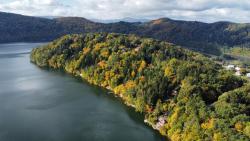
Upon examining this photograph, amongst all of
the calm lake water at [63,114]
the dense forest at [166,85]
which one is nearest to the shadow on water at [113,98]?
the calm lake water at [63,114]

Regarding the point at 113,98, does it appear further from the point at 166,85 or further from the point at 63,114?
the point at 63,114

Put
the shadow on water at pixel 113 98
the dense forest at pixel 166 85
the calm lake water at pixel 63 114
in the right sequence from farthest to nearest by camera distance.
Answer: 1. the shadow on water at pixel 113 98
2. the calm lake water at pixel 63 114
3. the dense forest at pixel 166 85

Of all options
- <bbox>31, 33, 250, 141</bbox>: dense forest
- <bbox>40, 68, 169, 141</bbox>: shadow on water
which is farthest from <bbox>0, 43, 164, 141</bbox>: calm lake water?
<bbox>31, 33, 250, 141</bbox>: dense forest

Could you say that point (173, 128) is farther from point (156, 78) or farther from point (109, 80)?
point (109, 80)

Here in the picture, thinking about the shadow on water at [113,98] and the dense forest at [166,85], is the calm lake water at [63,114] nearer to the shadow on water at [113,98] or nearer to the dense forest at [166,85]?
the shadow on water at [113,98]

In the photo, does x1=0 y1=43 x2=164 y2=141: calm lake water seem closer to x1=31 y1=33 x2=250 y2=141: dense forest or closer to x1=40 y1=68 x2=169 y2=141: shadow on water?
x1=40 y1=68 x2=169 y2=141: shadow on water

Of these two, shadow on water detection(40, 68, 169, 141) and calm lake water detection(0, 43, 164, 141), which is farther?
shadow on water detection(40, 68, 169, 141)

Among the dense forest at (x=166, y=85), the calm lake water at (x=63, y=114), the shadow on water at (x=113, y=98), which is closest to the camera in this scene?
the dense forest at (x=166, y=85)
